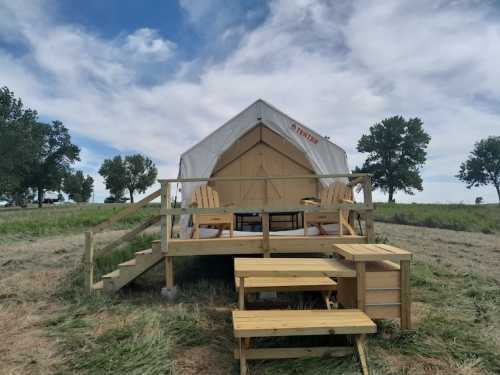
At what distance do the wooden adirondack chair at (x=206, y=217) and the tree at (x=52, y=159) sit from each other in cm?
3913

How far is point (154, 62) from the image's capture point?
8.18 meters

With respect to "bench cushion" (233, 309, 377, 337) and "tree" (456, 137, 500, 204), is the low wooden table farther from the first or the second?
"tree" (456, 137, 500, 204)

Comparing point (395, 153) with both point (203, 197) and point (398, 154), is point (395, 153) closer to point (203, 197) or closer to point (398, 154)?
point (398, 154)

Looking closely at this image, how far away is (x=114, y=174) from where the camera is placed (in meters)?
49.5

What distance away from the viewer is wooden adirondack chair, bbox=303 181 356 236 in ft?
16.6

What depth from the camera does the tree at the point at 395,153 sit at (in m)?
34.2

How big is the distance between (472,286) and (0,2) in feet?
34.4

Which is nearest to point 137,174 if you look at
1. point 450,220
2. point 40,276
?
point 450,220

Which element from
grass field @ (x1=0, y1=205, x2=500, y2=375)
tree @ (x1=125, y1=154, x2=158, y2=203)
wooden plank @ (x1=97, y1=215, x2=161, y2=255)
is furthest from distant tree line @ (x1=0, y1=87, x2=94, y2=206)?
wooden plank @ (x1=97, y1=215, x2=161, y2=255)

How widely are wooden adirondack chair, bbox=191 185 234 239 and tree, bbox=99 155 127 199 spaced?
158 feet

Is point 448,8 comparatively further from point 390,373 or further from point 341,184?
point 390,373

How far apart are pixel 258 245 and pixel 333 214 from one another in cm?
133

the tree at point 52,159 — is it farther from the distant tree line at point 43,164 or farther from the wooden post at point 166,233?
the wooden post at point 166,233

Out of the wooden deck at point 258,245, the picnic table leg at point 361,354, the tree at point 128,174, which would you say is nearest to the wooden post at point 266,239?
the wooden deck at point 258,245
